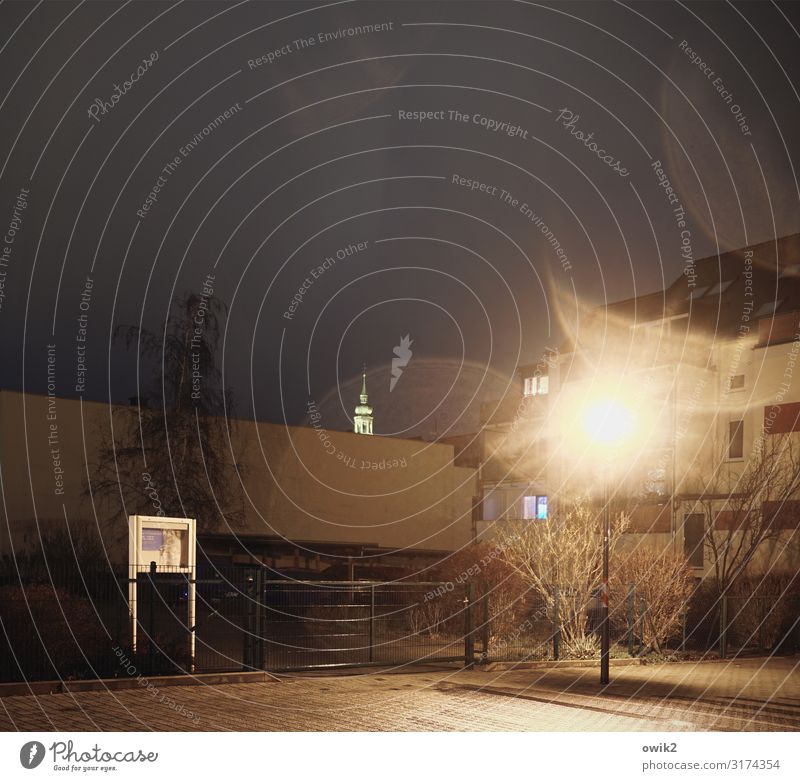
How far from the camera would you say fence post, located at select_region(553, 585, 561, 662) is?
2220cm

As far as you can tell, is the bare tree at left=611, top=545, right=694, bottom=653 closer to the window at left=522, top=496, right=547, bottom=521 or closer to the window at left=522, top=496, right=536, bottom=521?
the window at left=522, top=496, right=547, bottom=521

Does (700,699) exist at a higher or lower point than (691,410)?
lower

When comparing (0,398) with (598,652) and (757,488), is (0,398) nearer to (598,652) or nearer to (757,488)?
(598,652)

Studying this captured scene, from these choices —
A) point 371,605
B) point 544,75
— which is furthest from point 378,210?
point 371,605

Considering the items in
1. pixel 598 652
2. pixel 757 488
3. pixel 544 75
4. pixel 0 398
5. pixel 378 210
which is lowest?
pixel 598 652

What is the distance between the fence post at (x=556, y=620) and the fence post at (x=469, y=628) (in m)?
2.08

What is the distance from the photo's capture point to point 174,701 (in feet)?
48.8

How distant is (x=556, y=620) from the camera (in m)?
22.5

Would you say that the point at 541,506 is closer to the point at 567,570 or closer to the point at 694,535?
the point at 694,535

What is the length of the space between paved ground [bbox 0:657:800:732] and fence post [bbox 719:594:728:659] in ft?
16.8

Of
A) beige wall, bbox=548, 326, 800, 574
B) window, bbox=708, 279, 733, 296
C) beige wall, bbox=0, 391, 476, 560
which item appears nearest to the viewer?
beige wall, bbox=0, 391, 476, 560

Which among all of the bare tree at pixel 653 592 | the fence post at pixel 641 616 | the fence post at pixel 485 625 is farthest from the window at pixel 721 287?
the fence post at pixel 485 625

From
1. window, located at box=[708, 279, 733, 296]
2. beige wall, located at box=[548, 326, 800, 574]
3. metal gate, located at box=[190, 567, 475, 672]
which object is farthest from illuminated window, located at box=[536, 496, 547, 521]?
metal gate, located at box=[190, 567, 475, 672]

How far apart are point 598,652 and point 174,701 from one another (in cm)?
1125
